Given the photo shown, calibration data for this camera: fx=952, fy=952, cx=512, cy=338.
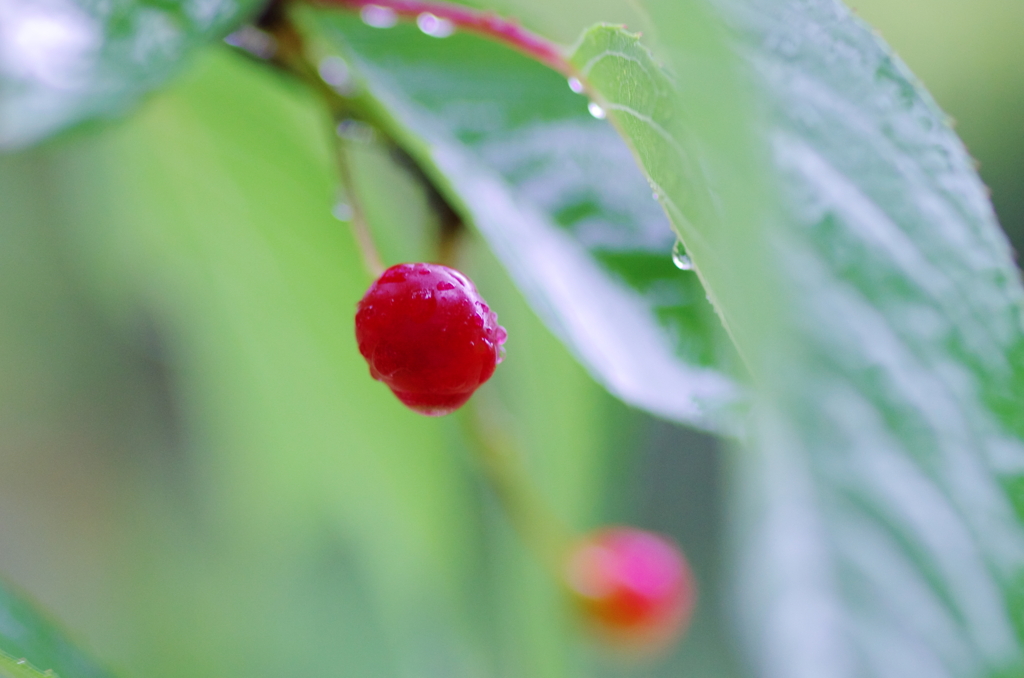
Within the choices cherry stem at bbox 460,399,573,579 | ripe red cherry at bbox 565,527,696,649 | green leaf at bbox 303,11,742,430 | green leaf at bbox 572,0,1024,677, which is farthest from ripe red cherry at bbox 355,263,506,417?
ripe red cherry at bbox 565,527,696,649

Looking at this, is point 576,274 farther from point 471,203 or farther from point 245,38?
point 245,38

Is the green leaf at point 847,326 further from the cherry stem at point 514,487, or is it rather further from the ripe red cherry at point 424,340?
the cherry stem at point 514,487

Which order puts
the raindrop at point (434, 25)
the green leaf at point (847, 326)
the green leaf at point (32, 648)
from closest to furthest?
the green leaf at point (847, 326) < the green leaf at point (32, 648) < the raindrop at point (434, 25)

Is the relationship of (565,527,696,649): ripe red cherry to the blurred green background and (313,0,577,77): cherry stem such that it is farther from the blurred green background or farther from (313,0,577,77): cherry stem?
(313,0,577,77): cherry stem

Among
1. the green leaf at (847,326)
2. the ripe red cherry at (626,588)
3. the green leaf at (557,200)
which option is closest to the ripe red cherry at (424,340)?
the green leaf at (557,200)

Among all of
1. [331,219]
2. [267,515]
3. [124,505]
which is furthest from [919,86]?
[124,505]

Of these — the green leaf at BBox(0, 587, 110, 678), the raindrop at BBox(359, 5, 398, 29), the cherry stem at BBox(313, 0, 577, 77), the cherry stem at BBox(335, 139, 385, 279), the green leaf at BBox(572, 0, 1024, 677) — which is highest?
the raindrop at BBox(359, 5, 398, 29)
